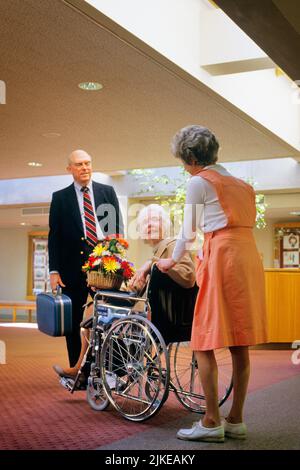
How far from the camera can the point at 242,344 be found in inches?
109

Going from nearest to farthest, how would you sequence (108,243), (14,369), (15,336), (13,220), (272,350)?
(108,243), (14,369), (272,350), (15,336), (13,220)

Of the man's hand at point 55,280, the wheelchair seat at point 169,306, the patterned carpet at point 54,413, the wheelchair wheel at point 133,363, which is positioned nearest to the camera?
the patterned carpet at point 54,413

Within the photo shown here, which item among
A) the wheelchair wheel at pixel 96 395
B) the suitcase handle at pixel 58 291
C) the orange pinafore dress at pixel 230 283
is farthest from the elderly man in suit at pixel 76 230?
the orange pinafore dress at pixel 230 283

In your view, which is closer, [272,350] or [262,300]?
[262,300]

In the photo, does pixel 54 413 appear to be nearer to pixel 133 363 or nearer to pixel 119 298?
pixel 133 363

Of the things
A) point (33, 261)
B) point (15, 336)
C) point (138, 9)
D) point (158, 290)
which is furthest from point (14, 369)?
point (33, 261)

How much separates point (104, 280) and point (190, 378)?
0.77 meters

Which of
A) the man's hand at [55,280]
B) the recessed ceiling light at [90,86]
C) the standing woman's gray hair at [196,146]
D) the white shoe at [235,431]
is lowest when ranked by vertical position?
the white shoe at [235,431]

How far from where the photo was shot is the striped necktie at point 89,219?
13.8ft

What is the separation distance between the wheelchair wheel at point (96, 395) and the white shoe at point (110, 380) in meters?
0.09

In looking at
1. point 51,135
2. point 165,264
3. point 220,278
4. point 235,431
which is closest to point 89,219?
point 165,264

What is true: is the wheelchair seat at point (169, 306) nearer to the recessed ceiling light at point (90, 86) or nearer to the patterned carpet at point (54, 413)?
the patterned carpet at point (54, 413)
